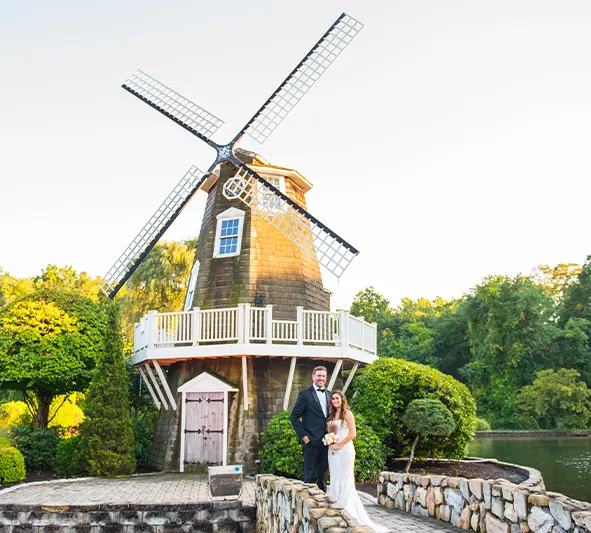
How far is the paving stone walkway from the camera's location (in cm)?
796

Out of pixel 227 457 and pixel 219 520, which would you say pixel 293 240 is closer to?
pixel 227 457

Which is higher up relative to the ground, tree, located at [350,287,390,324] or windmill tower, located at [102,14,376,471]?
tree, located at [350,287,390,324]

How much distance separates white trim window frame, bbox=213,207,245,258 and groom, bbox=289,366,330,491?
8663mm

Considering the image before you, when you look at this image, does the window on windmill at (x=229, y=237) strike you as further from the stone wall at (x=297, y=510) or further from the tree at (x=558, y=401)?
the tree at (x=558, y=401)

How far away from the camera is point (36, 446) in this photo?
567 inches

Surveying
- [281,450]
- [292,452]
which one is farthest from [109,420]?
[292,452]

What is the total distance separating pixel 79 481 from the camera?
40.2 feet

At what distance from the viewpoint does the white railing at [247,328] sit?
1330cm

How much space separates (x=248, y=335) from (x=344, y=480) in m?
6.68

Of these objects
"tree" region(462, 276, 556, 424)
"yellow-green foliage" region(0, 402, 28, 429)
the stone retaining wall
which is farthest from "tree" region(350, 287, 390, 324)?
the stone retaining wall

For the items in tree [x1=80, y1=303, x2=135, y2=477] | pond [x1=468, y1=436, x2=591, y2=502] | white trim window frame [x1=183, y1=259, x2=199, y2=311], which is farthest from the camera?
white trim window frame [x1=183, y1=259, x2=199, y2=311]

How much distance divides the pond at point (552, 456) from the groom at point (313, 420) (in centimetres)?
855

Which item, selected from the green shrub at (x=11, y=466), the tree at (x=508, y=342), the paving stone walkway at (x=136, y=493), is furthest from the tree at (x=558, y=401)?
the green shrub at (x=11, y=466)

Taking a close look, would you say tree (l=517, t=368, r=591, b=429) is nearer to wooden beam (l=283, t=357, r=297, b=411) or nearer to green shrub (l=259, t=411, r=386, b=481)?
green shrub (l=259, t=411, r=386, b=481)
